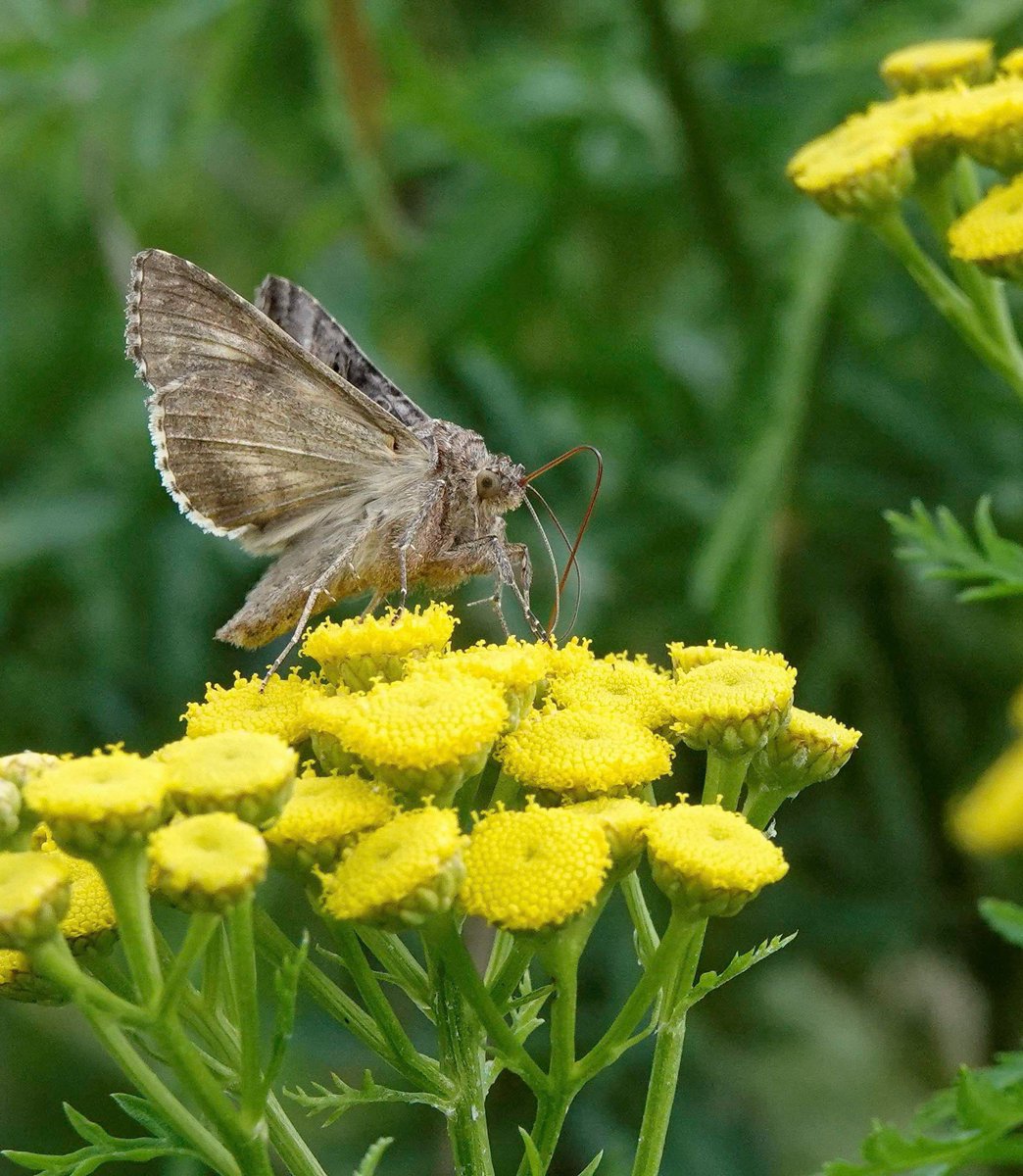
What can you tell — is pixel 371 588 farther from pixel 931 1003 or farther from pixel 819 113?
pixel 931 1003

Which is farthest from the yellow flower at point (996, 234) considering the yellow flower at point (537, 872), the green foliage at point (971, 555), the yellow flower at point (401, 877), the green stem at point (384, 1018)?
the green stem at point (384, 1018)

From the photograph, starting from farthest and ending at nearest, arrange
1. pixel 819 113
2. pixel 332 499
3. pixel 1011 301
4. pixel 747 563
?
pixel 1011 301 < pixel 819 113 < pixel 747 563 < pixel 332 499

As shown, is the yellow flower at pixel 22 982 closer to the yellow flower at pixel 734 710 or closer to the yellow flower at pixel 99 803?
the yellow flower at pixel 99 803

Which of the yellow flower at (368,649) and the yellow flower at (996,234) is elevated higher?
the yellow flower at (996,234)

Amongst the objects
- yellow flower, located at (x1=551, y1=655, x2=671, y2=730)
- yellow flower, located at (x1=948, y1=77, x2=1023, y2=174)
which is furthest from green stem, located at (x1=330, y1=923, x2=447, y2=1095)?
yellow flower, located at (x1=948, y1=77, x2=1023, y2=174)

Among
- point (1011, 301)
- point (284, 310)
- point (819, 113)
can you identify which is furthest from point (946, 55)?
point (284, 310)

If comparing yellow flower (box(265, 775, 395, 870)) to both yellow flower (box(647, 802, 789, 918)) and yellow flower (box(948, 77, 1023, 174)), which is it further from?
yellow flower (box(948, 77, 1023, 174))
